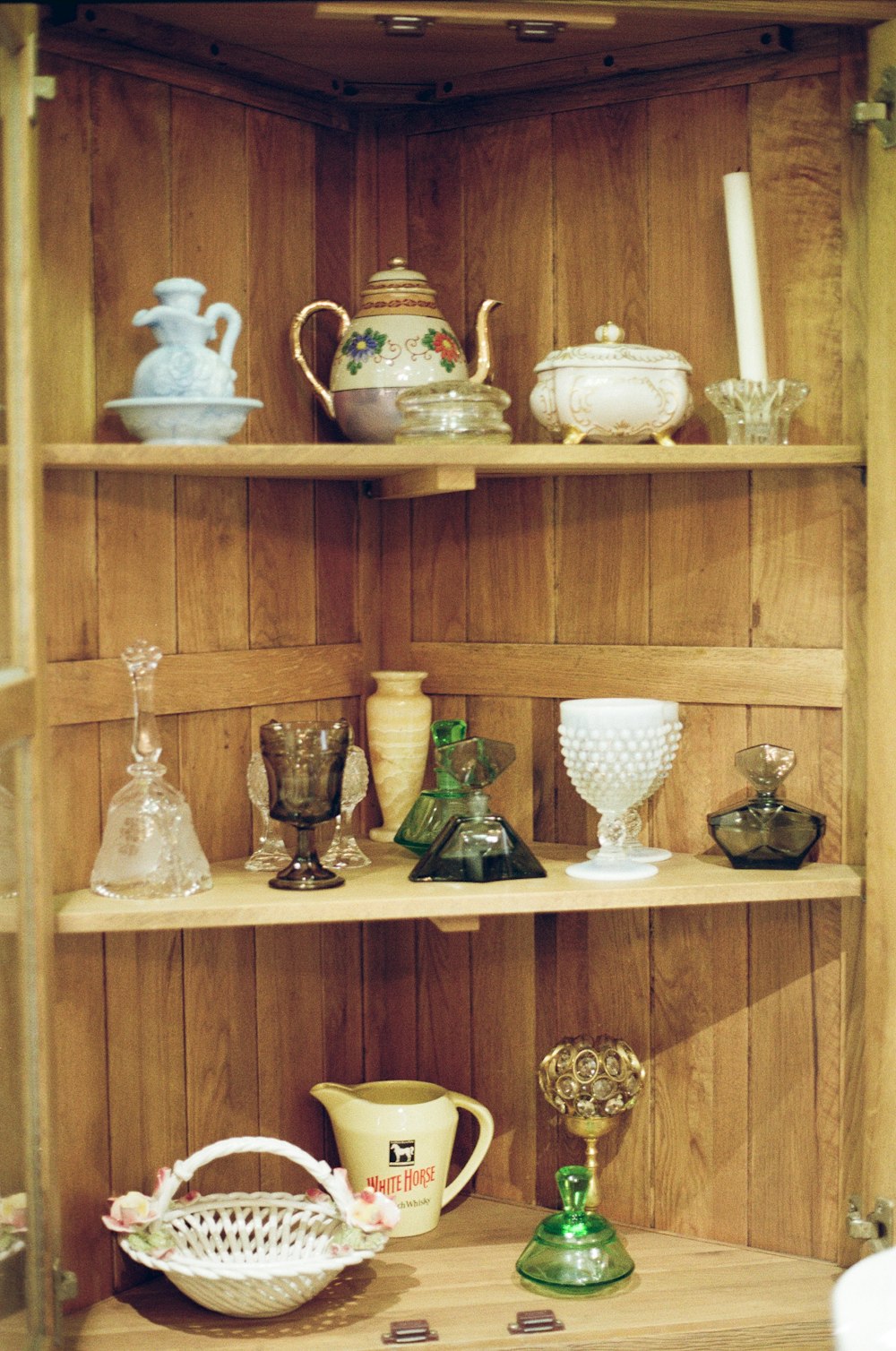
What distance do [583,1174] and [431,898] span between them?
388 millimetres

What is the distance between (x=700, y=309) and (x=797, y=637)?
0.41m

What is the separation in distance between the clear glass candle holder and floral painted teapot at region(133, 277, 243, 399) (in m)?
0.55

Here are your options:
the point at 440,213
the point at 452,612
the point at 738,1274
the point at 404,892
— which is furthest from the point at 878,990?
the point at 440,213

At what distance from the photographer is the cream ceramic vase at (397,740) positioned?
2.04 m

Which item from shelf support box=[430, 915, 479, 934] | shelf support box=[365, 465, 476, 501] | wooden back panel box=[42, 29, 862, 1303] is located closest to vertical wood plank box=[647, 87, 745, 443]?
wooden back panel box=[42, 29, 862, 1303]

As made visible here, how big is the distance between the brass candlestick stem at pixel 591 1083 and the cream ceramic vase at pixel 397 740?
0.35m

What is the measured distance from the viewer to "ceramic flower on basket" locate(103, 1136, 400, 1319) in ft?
5.58

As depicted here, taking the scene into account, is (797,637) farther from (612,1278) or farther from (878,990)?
(612,1278)

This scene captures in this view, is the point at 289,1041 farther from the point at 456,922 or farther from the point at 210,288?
the point at 210,288

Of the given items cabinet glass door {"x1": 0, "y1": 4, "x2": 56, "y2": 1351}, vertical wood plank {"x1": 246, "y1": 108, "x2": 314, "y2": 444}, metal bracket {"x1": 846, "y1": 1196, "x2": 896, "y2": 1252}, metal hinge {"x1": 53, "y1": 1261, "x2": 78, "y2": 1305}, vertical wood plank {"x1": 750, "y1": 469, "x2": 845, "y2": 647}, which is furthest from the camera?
vertical wood plank {"x1": 246, "y1": 108, "x2": 314, "y2": 444}

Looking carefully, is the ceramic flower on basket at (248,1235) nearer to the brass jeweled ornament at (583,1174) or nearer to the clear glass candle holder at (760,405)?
the brass jeweled ornament at (583,1174)

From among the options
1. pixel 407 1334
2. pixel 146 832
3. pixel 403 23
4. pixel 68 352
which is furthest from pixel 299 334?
pixel 407 1334

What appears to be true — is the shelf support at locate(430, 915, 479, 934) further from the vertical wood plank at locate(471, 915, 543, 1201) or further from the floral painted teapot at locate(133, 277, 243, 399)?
the floral painted teapot at locate(133, 277, 243, 399)

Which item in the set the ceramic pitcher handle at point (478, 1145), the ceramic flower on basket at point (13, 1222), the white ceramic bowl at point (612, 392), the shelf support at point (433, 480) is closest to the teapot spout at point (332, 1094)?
the ceramic pitcher handle at point (478, 1145)
